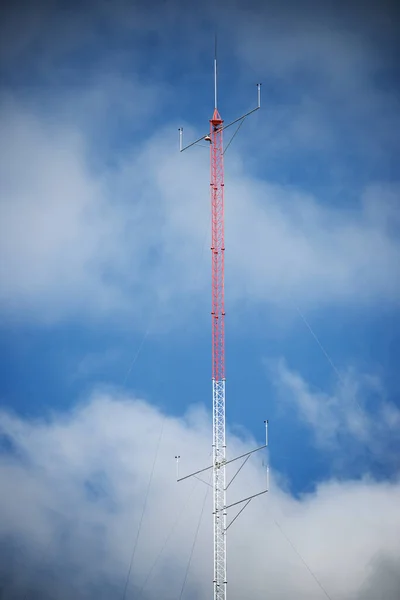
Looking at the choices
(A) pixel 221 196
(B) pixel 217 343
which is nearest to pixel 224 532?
(B) pixel 217 343

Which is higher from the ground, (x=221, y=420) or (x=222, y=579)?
(x=221, y=420)

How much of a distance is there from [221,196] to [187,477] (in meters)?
16.9

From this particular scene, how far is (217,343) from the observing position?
64.0m

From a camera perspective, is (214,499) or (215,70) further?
(215,70)

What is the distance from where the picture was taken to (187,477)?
6525cm

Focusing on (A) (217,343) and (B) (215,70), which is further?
(B) (215,70)

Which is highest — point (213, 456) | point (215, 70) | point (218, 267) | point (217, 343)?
point (215, 70)

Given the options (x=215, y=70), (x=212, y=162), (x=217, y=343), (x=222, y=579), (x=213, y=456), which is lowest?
(x=222, y=579)

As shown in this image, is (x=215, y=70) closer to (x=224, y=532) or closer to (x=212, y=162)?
(x=212, y=162)

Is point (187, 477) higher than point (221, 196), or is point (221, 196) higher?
point (221, 196)

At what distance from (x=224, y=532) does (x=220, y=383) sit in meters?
8.45

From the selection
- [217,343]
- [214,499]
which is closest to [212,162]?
[217,343]

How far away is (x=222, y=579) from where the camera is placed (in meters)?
62.7

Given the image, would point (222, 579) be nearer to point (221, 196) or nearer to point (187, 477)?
point (187, 477)
